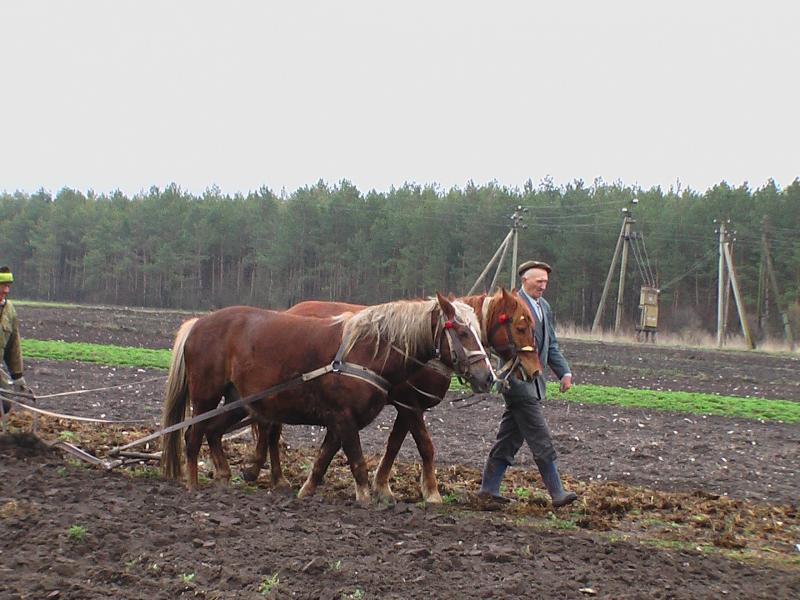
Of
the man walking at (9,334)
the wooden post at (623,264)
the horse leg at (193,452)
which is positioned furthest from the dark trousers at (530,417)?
the wooden post at (623,264)

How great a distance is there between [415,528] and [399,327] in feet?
5.82

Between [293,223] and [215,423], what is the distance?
1862 inches

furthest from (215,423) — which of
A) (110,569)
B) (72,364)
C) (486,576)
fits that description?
(72,364)

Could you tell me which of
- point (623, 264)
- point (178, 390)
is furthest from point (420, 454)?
point (623, 264)

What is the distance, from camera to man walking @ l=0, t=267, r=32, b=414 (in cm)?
884

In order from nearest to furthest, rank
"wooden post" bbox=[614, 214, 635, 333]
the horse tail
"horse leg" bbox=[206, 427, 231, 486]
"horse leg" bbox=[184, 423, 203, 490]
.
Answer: "horse leg" bbox=[184, 423, 203, 490] → "horse leg" bbox=[206, 427, 231, 486] → the horse tail → "wooden post" bbox=[614, 214, 635, 333]

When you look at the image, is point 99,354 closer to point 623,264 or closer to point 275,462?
point 275,462

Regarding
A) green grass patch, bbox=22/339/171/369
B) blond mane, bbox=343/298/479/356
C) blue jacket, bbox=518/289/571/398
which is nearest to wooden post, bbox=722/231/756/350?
green grass patch, bbox=22/339/171/369

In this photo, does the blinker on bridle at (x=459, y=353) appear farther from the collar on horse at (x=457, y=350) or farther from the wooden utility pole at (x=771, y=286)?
the wooden utility pole at (x=771, y=286)

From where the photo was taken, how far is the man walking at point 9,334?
348 inches

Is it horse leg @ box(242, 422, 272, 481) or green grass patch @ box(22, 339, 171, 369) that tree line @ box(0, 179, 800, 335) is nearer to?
green grass patch @ box(22, 339, 171, 369)

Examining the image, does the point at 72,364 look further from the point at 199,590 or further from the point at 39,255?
the point at 39,255

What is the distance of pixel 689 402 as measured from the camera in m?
15.8

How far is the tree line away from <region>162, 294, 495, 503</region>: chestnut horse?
37970 mm
